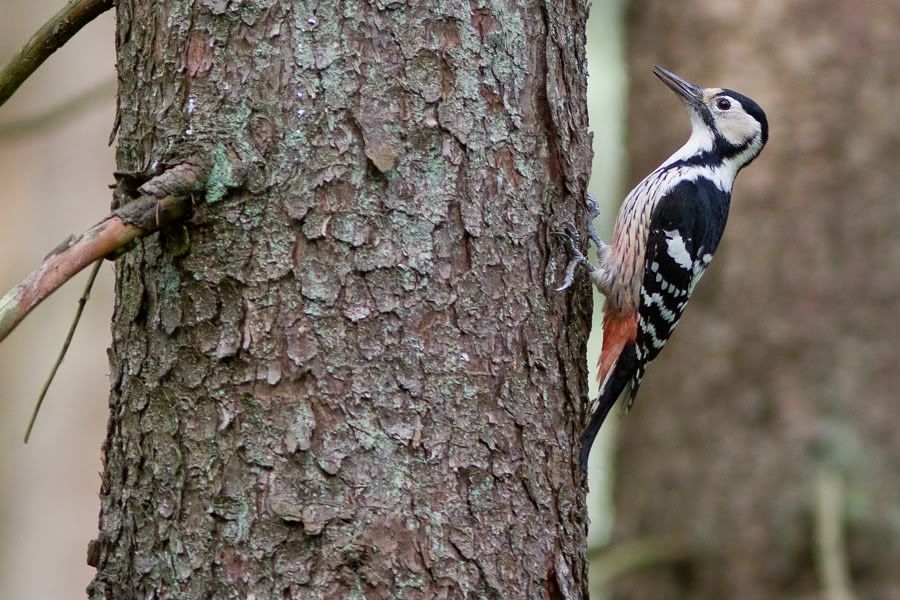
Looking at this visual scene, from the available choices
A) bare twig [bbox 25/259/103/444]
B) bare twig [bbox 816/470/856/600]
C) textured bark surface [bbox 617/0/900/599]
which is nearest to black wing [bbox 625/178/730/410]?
textured bark surface [bbox 617/0/900/599]

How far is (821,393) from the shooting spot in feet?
19.4

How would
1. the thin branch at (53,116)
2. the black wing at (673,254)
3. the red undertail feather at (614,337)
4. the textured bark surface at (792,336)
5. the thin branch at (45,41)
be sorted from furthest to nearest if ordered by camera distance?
the textured bark surface at (792,336), the thin branch at (53,116), the black wing at (673,254), the red undertail feather at (614,337), the thin branch at (45,41)

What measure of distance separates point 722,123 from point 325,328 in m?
3.21

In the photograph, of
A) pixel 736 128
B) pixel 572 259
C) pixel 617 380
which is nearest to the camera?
pixel 572 259

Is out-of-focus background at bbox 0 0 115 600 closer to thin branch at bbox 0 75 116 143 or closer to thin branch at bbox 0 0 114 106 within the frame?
thin branch at bbox 0 75 116 143

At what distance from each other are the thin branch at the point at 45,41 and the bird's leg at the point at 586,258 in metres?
1.21

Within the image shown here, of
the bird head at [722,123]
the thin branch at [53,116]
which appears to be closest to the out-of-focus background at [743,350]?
the thin branch at [53,116]

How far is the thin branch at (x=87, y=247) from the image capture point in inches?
72.1

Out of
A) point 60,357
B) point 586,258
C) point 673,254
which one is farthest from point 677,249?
point 60,357

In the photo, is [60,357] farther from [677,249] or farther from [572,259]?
[677,249]

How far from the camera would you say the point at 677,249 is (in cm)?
446

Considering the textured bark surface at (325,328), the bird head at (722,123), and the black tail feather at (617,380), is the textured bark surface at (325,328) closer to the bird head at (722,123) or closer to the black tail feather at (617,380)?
the black tail feather at (617,380)

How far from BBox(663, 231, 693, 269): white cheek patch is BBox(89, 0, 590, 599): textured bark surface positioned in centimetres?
215

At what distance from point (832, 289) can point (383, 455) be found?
14.4 feet
